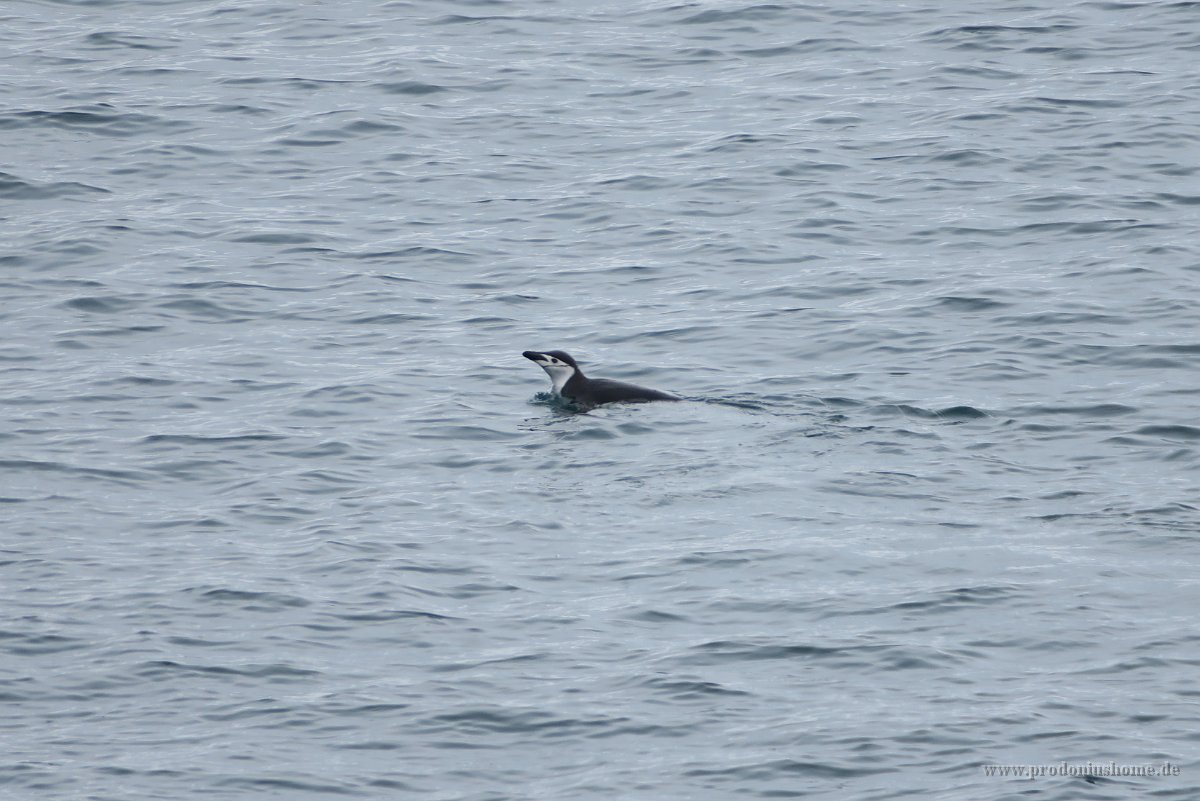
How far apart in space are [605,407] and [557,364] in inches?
29.3

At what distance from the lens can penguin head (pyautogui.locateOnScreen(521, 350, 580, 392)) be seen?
16.8 m

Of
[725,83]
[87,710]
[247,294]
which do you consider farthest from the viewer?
[725,83]

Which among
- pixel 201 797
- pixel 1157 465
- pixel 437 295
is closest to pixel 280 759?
pixel 201 797

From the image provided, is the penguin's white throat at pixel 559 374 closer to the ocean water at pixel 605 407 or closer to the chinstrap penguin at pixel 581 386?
the chinstrap penguin at pixel 581 386

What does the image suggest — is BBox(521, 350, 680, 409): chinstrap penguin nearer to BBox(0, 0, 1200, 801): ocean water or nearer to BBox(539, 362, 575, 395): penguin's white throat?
BBox(539, 362, 575, 395): penguin's white throat

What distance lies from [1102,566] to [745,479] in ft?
10.5

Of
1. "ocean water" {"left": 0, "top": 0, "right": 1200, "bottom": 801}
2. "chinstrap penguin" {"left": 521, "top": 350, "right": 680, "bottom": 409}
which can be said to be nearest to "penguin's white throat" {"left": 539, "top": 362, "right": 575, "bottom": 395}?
"chinstrap penguin" {"left": 521, "top": 350, "right": 680, "bottom": 409}

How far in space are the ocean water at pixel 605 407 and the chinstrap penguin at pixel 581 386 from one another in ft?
0.67

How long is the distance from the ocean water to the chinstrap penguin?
0.67ft

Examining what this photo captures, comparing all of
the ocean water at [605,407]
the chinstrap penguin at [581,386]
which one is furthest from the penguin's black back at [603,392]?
the ocean water at [605,407]

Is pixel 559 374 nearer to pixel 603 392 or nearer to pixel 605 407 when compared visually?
pixel 603 392

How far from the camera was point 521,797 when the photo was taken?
381 inches

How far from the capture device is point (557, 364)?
16.8m

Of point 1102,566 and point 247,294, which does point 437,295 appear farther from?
point 1102,566
